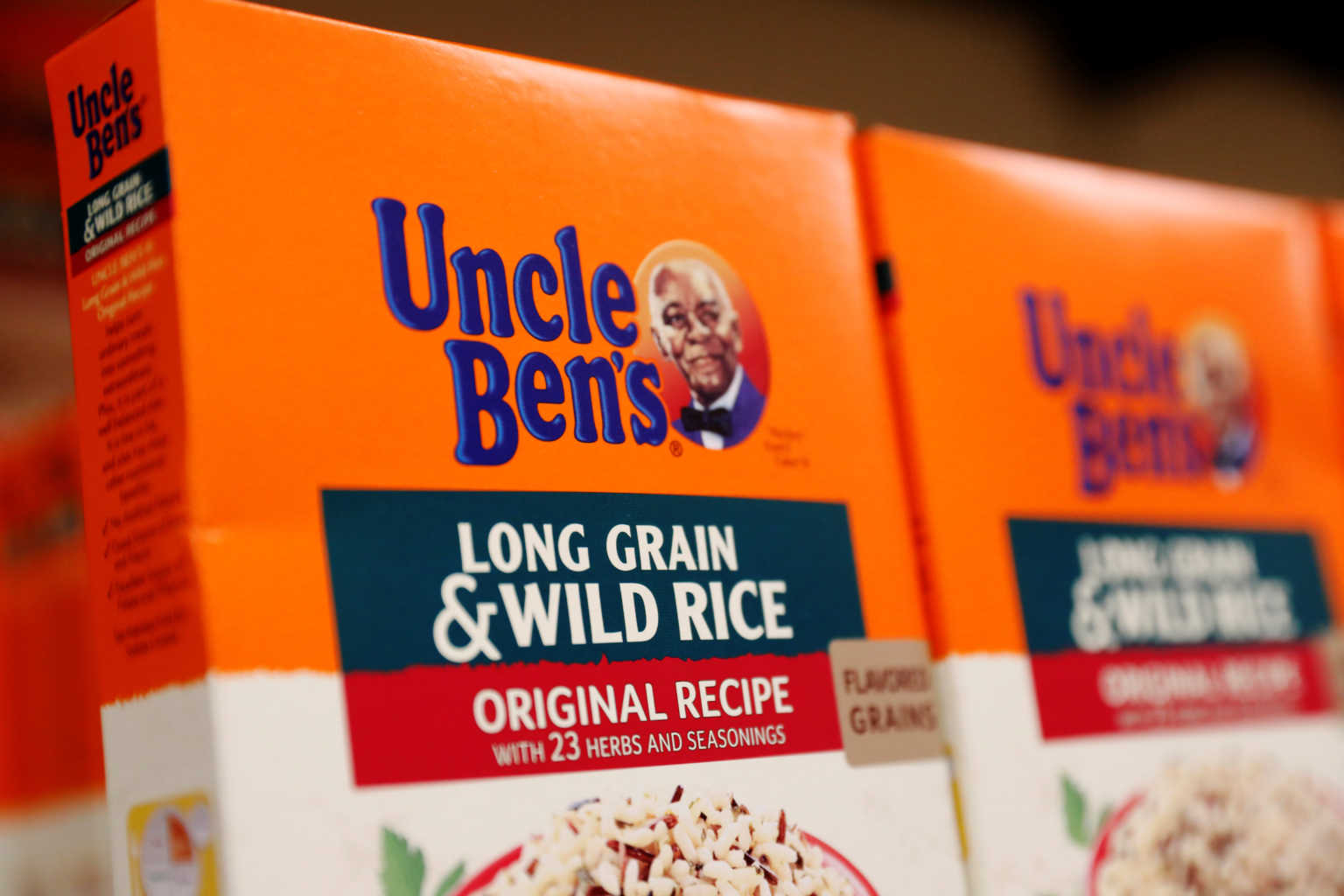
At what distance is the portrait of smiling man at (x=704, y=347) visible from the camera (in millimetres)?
1011

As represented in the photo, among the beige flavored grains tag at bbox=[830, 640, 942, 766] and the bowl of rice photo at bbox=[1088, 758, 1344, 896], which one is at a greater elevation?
the beige flavored grains tag at bbox=[830, 640, 942, 766]

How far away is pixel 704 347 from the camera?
103cm

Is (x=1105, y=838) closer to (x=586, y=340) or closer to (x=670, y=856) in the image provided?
(x=670, y=856)

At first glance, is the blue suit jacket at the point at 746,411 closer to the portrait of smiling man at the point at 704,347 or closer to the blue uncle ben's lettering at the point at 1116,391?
the portrait of smiling man at the point at 704,347

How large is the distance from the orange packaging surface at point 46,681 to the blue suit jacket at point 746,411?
31.8 inches

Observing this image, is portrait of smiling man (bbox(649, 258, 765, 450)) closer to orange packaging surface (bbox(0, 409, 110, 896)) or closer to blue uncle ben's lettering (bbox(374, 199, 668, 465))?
blue uncle ben's lettering (bbox(374, 199, 668, 465))

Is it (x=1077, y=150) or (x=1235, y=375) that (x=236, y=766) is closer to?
(x=1235, y=375)

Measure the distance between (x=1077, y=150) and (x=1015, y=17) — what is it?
0.26 meters

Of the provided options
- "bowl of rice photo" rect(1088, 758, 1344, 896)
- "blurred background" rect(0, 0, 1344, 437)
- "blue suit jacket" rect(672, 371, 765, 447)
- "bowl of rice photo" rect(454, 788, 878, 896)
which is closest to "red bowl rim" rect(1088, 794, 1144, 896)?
"bowl of rice photo" rect(1088, 758, 1344, 896)

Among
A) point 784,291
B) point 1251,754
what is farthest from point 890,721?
point 1251,754

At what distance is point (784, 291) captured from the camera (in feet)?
3.59

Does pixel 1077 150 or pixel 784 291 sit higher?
pixel 1077 150

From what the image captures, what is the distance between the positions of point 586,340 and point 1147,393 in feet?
1.97

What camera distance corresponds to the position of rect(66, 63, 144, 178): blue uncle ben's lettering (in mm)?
862
